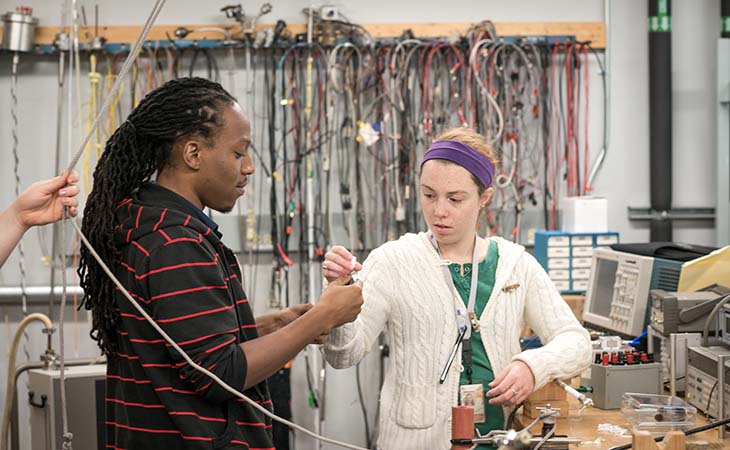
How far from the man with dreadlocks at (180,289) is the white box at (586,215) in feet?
8.59

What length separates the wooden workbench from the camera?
210 centimetres

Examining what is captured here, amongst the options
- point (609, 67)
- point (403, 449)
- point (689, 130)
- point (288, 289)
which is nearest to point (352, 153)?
point (288, 289)

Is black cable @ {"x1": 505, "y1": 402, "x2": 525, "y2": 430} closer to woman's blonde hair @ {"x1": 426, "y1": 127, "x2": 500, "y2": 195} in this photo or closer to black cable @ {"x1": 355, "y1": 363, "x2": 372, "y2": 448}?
woman's blonde hair @ {"x1": 426, "y1": 127, "x2": 500, "y2": 195}

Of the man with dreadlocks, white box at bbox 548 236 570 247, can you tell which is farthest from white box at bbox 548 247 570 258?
the man with dreadlocks

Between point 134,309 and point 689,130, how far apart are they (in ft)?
12.4

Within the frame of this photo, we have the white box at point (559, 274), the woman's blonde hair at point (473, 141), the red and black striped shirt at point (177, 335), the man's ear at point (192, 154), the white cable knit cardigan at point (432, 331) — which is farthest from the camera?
the white box at point (559, 274)

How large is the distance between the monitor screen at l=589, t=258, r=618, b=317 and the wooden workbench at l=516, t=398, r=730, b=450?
0.76 m

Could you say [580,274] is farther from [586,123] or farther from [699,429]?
[699,429]

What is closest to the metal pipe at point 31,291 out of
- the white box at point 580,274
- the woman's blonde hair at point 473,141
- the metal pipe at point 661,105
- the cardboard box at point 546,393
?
the white box at point 580,274

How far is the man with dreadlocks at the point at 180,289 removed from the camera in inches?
61.2

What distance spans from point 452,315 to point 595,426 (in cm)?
49

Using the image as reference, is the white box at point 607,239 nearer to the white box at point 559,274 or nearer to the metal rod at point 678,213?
the white box at point 559,274

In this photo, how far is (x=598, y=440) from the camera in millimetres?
2129

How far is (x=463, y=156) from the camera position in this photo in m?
2.23
